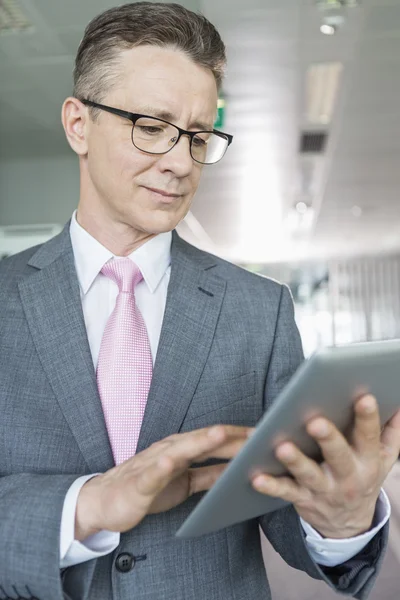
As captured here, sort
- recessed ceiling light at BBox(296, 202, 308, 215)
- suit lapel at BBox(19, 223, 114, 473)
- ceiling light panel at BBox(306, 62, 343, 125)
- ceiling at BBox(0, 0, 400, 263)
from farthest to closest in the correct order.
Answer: recessed ceiling light at BBox(296, 202, 308, 215)
ceiling light panel at BBox(306, 62, 343, 125)
ceiling at BBox(0, 0, 400, 263)
suit lapel at BBox(19, 223, 114, 473)

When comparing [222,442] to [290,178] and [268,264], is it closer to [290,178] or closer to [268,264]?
[290,178]

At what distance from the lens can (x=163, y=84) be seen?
1.29 meters

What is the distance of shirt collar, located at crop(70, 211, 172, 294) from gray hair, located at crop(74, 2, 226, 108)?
0.30 metres

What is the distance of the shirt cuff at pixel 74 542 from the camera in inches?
41.0

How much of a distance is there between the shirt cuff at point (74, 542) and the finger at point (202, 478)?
159mm

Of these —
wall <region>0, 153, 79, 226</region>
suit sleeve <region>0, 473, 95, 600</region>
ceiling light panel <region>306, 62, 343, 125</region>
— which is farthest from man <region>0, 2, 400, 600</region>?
wall <region>0, 153, 79, 226</region>

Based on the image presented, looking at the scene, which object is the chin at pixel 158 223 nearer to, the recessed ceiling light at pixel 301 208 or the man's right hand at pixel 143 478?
the man's right hand at pixel 143 478

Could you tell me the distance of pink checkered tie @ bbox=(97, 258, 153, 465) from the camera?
4.16 ft

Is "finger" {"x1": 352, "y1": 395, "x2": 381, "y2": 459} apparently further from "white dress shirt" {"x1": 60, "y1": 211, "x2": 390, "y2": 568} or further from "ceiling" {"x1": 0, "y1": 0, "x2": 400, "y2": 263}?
"ceiling" {"x1": 0, "y1": 0, "x2": 400, "y2": 263}

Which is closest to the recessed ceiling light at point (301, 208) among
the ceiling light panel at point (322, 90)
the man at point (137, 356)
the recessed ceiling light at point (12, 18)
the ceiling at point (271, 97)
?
the ceiling at point (271, 97)

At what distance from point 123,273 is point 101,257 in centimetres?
6

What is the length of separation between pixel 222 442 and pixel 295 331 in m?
0.63

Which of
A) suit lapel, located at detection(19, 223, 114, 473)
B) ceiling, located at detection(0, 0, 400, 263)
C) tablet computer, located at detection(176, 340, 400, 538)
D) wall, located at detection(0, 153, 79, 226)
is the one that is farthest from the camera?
wall, located at detection(0, 153, 79, 226)

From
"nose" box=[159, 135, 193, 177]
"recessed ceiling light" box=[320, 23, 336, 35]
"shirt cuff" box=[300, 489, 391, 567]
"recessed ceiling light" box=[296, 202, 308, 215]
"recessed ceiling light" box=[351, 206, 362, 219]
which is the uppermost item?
"nose" box=[159, 135, 193, 177]
